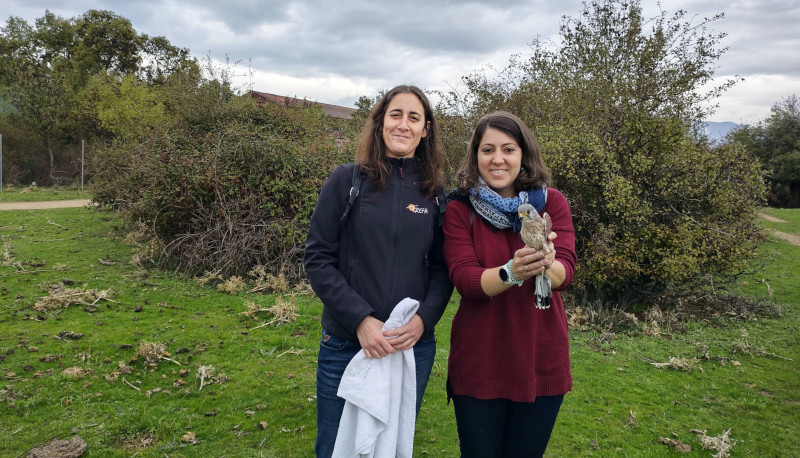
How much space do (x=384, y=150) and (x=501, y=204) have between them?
64 centimetres

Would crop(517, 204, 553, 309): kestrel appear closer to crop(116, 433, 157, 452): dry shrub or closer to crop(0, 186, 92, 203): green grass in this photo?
crop(116, 433, 157, 452): dry shrub

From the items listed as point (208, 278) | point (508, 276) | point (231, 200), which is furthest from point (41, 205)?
point (508, 276)

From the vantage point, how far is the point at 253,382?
15.0 ft

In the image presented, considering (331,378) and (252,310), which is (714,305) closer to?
(252,310)

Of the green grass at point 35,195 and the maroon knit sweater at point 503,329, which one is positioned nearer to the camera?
the maroon knit sweater at point 503,329

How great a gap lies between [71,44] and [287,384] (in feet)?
120

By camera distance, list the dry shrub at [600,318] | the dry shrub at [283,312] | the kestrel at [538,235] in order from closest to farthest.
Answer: the kestrel at [538,235] → the dry shrub at [283,312] → the dry shrub at [600,318]

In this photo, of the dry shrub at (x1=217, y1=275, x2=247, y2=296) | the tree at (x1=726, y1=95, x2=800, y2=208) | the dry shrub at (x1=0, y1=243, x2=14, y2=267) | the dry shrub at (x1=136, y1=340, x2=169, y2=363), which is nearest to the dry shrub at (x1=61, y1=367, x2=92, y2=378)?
the dry shrub at (x1=136, y1=340, x2=169, y2=363)

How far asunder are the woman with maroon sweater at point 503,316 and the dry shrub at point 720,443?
7.65 ft

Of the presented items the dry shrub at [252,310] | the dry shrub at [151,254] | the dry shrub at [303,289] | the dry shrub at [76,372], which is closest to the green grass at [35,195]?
the dry shrub at [151,254]

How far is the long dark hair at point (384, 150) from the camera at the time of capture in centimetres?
232

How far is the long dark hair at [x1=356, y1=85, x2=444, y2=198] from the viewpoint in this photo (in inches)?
91.3

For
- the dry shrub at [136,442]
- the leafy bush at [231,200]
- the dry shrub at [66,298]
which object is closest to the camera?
the dry shrub at [136,442]

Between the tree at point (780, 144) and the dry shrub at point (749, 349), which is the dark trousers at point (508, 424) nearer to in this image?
the dry shrub at point (749, 349)
